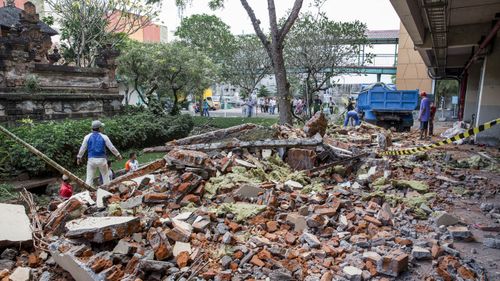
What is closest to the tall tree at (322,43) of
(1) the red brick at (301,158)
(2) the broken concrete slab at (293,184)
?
(1) the red brick at (301,158)

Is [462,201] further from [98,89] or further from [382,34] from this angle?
[382,34]

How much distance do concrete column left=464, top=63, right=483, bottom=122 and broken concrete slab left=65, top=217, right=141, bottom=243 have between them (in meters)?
15.2

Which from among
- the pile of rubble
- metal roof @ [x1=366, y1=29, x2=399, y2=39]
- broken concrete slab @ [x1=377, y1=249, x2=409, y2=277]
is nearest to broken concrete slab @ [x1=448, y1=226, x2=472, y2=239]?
the pile of rubble

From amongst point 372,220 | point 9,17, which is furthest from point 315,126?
point 9,17

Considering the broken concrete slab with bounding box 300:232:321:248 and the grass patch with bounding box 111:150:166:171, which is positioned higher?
the broken concrete slab with bounding box 300:232:321:248

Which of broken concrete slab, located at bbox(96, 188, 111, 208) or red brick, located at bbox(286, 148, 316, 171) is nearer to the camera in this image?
broken concrete slab, located at bbox(96, 188, 111, 208)

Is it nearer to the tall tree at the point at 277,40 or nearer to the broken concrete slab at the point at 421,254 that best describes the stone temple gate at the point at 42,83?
the tall tree at the point at 277,40

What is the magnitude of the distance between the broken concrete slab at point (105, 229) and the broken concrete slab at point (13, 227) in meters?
0.60

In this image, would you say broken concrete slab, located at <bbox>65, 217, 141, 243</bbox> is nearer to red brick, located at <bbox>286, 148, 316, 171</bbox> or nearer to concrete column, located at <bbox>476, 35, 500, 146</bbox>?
red brick, located at <bbox>286, 148, 316, 171</bbox>

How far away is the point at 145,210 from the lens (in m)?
4.24

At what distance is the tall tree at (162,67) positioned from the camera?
17.0 m

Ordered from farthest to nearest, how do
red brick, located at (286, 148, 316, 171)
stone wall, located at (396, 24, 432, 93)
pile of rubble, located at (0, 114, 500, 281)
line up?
stone wall, located at (396, 24, 432, 93), red brick, located at (286, 148, 316, 171), pile of rubble, located at (0, 114, 500, 281)

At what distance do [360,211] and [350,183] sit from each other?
1297 millimetres

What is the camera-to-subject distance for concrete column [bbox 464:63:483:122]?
14.9 m
